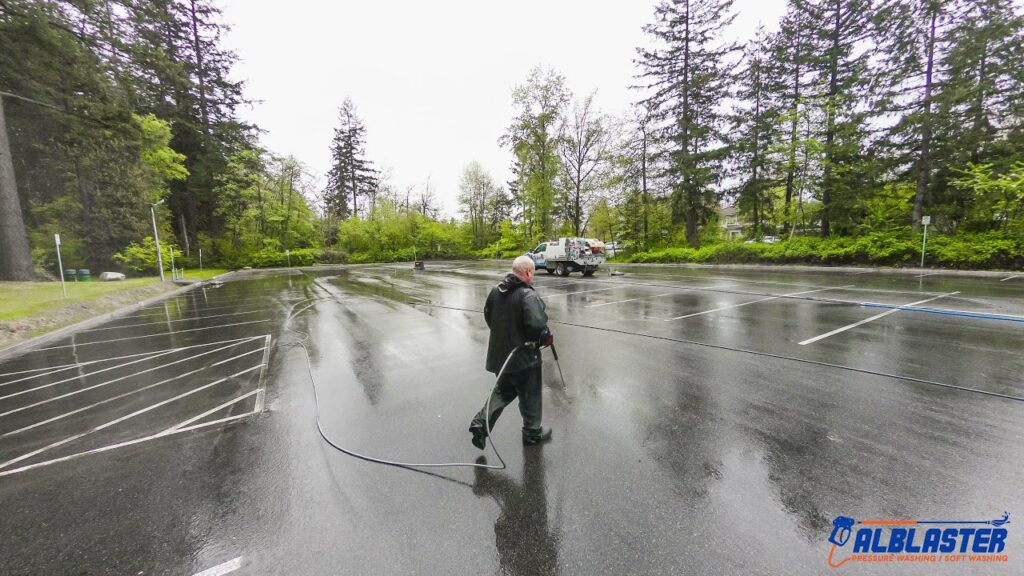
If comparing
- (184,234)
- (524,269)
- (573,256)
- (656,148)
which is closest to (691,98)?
(656,148)

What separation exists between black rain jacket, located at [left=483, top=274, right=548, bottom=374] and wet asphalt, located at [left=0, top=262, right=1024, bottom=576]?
2.76 feet

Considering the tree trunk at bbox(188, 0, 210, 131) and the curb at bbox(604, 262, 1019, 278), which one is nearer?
the curb at bbox(604, 262, 1019, 278)

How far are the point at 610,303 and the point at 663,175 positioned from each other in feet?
69.5

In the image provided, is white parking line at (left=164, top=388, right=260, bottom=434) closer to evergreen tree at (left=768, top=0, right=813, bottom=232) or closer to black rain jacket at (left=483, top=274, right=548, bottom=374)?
black rain jacket at (left=483, top=274, right=548, bottom=374)

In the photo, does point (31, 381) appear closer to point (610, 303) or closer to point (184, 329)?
point (184, 329)

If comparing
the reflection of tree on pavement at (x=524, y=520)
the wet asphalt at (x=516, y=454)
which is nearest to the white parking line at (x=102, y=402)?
the wet asphalt at (x=516, y=454)

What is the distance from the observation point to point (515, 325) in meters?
3.31

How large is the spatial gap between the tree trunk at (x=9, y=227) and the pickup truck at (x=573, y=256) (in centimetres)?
2145

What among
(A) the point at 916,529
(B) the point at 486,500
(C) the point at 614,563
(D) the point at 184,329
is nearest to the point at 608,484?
(C) the point at 614,563

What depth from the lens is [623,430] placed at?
3605 mm

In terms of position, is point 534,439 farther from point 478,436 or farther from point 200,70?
point 200,70
